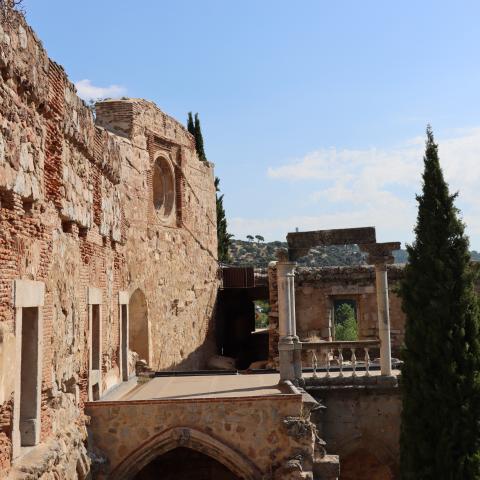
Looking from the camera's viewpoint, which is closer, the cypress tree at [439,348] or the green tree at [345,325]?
the cypress tree at [439,348]

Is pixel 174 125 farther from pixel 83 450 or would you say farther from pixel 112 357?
pixel 83 450

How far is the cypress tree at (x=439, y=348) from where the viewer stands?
1118 cm

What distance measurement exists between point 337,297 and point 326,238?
9.57 meters

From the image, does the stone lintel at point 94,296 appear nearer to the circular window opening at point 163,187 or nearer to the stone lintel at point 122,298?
the stone lintel at point 122,298

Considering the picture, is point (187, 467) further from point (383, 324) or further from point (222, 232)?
point (222, 232)

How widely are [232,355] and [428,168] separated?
56.5 feet

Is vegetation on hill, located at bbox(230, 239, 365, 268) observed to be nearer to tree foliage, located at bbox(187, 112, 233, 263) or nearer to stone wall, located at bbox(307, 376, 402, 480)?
tree foliage, located at bbox(187, 112, 233, 263)

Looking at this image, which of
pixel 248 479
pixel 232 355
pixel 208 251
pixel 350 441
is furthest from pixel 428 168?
pixel 232 355

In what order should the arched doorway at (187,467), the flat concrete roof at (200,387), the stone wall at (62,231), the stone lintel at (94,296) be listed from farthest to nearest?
the arched doorway at (187,467) < the flat concrete roof at (200,387) < the stone lintel at (94,296) < the stone wall at (62,231)

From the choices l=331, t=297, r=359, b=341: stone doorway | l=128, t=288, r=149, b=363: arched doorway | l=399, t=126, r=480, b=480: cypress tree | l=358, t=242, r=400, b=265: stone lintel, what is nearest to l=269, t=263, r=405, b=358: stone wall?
l=128, t=288, r=149, b=363: arched doorway

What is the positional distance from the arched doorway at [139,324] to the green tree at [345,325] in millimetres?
27274

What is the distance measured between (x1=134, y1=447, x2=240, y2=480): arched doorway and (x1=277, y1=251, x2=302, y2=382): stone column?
9.24ft

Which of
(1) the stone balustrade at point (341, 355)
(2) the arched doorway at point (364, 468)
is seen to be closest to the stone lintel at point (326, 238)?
(1) the stone balustrade at point (341, 355)

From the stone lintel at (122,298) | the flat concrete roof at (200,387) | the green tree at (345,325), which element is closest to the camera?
the flat concrete roof at (200,387)
